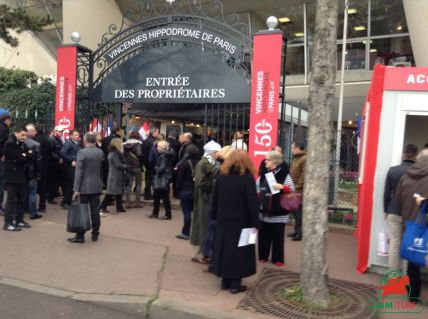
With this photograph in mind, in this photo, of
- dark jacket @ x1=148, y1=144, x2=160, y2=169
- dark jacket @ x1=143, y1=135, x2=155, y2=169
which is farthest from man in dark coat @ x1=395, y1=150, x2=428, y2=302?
dark jacket @ x1=143, y1=135, x2=155, y2=169

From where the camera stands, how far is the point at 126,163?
29.9 ft

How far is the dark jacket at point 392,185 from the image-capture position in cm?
542

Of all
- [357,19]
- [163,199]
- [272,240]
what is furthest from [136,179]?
[357,19]

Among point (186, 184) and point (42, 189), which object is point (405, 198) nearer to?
point (186, 184)

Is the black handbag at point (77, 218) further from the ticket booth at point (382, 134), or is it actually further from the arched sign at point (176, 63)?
the arched sign at point (176, 63)

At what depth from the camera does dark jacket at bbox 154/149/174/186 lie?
8.45m

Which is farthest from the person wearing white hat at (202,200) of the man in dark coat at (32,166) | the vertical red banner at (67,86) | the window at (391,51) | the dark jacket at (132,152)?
the window at (391,51)

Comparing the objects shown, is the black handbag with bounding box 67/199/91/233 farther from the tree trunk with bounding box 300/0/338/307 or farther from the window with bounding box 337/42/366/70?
the window with bounding box 337/42/366/70

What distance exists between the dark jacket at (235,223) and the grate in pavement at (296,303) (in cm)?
32

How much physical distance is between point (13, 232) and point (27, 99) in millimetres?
8772

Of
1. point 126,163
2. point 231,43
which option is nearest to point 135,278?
point 126,163

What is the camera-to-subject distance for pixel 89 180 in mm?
6938

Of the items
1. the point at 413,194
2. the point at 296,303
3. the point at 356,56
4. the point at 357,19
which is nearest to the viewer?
the point at 296,303

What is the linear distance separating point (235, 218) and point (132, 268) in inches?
67.5
